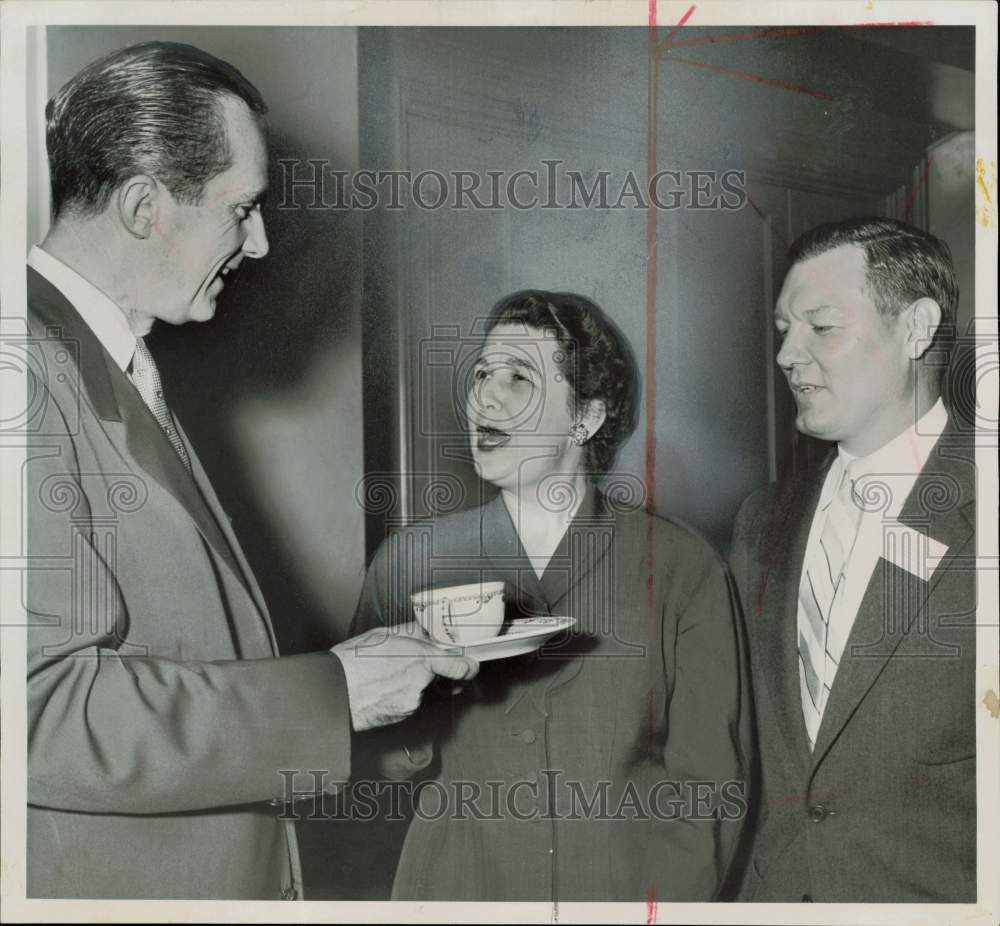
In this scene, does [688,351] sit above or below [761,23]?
below

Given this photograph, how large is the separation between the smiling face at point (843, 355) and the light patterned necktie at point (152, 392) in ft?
4.26

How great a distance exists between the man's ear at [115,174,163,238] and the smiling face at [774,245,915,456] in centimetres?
135

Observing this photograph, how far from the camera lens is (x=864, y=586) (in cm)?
235

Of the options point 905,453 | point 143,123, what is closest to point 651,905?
point 905,453

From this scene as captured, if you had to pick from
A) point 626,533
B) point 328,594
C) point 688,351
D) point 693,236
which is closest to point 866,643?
point 626,533

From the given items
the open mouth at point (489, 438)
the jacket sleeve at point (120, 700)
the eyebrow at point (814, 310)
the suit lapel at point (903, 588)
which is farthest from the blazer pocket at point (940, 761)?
the jacket sleeve at point (120, 700)

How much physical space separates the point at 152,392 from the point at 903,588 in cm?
166

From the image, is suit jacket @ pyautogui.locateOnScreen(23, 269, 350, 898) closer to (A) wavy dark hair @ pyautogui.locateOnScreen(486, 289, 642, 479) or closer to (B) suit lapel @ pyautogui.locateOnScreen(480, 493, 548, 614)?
(B) suit lapel @ pyautogui.locateOnScreen(480, 493, 548, 614)

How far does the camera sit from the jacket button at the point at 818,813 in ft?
7.68

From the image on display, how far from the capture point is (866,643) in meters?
2.34

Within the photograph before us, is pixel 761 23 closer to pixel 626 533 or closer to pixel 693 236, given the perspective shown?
pixel 693 236

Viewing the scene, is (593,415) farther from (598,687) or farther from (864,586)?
(864,586)

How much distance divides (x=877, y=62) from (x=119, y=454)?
6.01 ft

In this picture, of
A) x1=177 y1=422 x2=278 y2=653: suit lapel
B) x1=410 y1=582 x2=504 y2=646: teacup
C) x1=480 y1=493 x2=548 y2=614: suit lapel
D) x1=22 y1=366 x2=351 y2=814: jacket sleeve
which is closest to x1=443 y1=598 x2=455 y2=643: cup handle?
x1=410 y1=582 x2=504 y2=646: teacup
